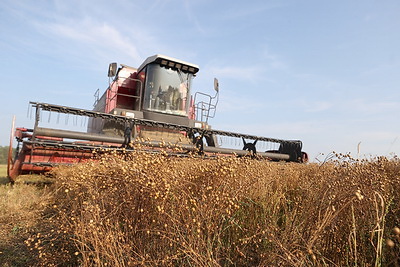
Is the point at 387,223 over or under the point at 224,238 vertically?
over

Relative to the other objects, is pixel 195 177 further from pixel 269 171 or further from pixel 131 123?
pixel 131 123

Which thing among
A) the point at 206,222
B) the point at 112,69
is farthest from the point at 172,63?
the point at 206,222

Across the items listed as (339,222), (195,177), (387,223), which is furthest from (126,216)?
(387,223)

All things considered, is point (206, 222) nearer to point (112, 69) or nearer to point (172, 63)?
point (112, 69)

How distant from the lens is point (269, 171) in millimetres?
2514

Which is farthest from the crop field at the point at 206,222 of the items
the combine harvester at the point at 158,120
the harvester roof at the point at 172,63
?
the harvester roof at the point at 172,63

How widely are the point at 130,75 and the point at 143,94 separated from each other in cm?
134

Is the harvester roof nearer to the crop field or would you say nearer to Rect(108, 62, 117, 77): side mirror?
Rect(108, 62, 117, 77): side mirror

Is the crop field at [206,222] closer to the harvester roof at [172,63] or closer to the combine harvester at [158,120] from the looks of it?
the combine harvester at [158,120]

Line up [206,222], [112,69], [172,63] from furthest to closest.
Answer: [172,63], [112,69], [206,222]

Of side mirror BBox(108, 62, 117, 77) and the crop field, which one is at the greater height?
side mirror BBox(108, 62, 117, 77)

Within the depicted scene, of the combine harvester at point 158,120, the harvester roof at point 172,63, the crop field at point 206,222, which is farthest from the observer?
the harvester roof at point 172,63

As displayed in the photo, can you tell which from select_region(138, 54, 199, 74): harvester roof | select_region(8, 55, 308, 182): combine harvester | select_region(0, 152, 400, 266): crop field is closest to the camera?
select_region(0, 152, 400, 266): crop field

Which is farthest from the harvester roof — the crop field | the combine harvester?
the crop field
